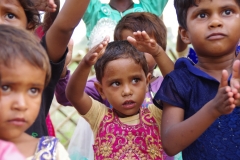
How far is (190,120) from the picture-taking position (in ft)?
5.69

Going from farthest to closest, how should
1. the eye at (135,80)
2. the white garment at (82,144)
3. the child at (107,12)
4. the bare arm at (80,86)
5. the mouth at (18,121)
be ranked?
the child at (107,12), the white garment at (82,144), the eye at (135,80), the bare arm at (80,86), the mouth at (18,121)

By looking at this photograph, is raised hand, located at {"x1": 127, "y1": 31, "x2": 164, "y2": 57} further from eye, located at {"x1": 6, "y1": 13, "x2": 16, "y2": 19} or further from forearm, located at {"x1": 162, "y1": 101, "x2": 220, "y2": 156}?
eye, located at {"x1": 6, "y1": 13, "x2": 16, "y2": 19}

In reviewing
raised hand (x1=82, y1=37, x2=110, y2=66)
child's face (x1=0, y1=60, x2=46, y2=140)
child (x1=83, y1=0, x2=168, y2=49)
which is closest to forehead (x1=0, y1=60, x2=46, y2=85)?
child's face (x1=0, y1=60, x2=46, y2=140)

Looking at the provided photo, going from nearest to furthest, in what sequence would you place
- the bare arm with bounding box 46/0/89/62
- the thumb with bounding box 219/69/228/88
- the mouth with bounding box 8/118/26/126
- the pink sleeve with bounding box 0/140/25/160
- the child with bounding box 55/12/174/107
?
the pink sleeve with bounding box 0/140/25/160 → the mouth with bounding box 8/118/26/126 → the thumb with bounding box 219/69/228/88 → the bare arm with bounding box 46/0/89/62 → the child with bounding box 55/12/174/107

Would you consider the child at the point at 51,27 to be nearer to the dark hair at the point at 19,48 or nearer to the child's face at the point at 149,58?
the dark hair at the point at 19,48

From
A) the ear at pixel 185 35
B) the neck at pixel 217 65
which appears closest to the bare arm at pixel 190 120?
the neck at pixel 217 65

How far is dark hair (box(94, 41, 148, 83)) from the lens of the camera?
7.16ft

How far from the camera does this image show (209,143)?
1.85 meters

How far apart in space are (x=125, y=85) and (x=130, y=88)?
3 centimetres

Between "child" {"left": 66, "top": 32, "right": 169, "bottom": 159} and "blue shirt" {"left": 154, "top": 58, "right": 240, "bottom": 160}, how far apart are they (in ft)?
0.64

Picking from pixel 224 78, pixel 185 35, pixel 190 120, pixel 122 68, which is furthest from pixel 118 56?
pixel 224 78

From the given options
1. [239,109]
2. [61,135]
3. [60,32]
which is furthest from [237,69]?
[61,135]

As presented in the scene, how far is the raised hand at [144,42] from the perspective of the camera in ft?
6.50

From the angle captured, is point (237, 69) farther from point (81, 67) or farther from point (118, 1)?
point (118, 1)
